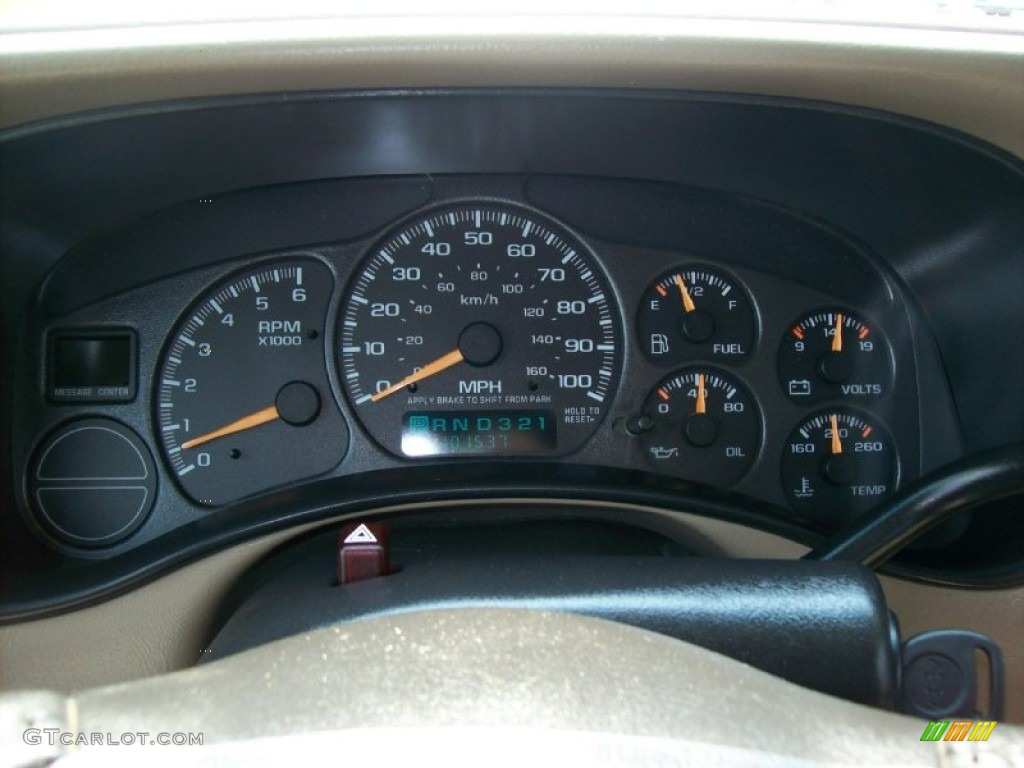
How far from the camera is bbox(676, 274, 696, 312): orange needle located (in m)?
2.75

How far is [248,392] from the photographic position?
2.66 m

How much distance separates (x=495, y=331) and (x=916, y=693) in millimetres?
1473

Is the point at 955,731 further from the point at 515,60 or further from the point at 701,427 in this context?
the point at 701,427

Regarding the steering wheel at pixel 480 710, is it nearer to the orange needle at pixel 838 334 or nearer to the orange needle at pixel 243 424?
the orange needle at pixel 243 424

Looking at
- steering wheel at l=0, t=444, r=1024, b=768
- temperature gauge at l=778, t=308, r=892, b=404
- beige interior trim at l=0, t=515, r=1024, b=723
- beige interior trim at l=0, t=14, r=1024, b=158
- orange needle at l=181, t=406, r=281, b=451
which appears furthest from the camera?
temperature gauge at l=778, t=308, r=892, b=404

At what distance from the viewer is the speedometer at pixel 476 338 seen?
8.84 ft

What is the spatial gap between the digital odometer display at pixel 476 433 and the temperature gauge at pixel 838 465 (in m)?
0.65

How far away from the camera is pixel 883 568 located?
7.61 feet

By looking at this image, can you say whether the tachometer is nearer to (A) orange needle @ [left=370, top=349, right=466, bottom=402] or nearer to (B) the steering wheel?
(A) orange needle @ [left=370, top=349, right=466, bottom=402]

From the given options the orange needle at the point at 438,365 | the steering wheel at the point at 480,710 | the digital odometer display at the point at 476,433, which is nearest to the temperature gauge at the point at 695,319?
the digital odometer display at the point at 476,433

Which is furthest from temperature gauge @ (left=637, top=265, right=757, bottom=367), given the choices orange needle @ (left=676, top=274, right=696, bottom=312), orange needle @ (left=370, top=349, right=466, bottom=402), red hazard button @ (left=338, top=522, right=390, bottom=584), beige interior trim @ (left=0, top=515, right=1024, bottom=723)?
red hazard button @ (left=338, top=522, right=390, bottom=584)

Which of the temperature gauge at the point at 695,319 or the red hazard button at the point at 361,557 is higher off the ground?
the temperature gauge at the point at 695,319

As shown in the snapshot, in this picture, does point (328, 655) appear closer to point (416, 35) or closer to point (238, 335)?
point (416, 35)

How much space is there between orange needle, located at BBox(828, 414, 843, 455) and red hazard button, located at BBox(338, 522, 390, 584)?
1.43 meters
